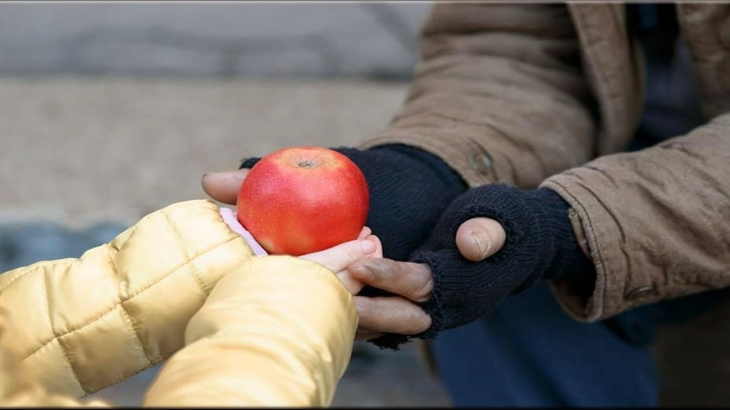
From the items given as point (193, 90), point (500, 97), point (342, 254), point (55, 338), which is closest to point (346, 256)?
point (342, 254)

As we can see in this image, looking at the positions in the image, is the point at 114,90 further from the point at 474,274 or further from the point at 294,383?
the point at 294,383

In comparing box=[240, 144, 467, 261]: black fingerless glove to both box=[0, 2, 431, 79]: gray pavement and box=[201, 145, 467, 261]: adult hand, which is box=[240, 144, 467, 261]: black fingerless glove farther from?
box=[0, 2, 431, 79]: gray pavement

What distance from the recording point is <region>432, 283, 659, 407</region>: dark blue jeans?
1.17m

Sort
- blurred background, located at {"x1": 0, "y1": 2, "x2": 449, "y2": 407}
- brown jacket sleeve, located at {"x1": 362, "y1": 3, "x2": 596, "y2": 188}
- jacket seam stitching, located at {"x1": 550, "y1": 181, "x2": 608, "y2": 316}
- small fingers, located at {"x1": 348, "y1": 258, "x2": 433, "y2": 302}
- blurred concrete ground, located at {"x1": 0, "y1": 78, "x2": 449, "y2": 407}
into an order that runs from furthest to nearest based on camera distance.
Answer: blurred background, located at {"x1": 0, "y1": 2, "x2": 449, "y2": 407}, blurred concrete ground, located at {"x1": 0, "y1": 78, "x2": 449, "y2": 407}, brown jacket sleeve, located at {"x1": 362, "y1": 3, "x2": 596, "y2": 188}, jacket seam stitching, located at {"x1": 550, "y1": 181, "x2": 608, "y2": 316}, small fingers, located at {"x1": 348, "y1": 258, "x2": 433, "y2": 302}

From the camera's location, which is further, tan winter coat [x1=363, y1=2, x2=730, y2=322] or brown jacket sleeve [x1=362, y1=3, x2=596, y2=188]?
brown jacket sleeve [x1=362, y1=3, x2=596, y2=188]

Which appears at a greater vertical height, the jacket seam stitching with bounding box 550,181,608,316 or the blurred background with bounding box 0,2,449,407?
the jacket seam stitching with bounding box 550,181,608,316

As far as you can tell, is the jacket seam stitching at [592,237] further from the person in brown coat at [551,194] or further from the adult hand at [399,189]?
the adult hand at [399,189]

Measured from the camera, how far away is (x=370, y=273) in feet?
2.34

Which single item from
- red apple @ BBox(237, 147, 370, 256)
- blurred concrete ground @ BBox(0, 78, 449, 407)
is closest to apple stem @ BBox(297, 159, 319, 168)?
red apple @ BBox(237, 147, 370, 256)

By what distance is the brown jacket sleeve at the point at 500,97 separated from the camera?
0.99 metres

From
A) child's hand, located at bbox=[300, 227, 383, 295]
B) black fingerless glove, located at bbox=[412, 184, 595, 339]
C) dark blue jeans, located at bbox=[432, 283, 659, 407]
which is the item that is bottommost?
dark blue jeans, located at bbox=[432, 283, 659, 407]

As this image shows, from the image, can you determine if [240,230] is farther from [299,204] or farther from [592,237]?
[592,237]

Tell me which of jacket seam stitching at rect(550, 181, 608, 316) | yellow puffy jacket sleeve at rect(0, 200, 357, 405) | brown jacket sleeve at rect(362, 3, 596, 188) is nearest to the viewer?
yellow puffy jacket sleeve at rect(0, 200, 357, 405)

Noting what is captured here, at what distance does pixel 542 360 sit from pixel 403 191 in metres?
0.40
